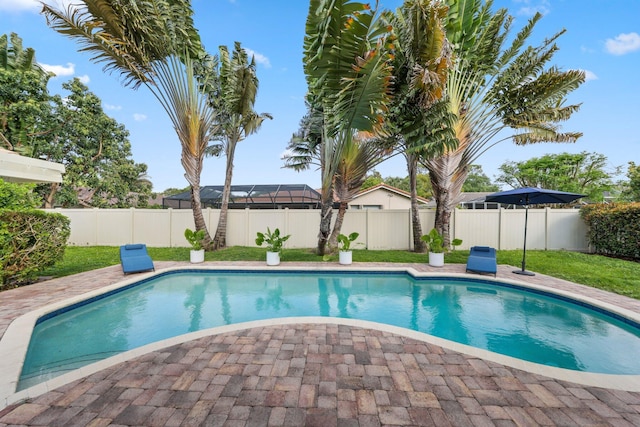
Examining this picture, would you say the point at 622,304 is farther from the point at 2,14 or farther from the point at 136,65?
the point at 2,14

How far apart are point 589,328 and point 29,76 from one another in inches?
930

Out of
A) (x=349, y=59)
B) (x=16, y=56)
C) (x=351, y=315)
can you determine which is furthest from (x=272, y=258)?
(x=16, y=56)

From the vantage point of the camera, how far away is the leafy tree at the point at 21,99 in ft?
44.1

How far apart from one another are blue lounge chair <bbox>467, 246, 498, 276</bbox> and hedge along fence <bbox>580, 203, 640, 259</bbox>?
593cm

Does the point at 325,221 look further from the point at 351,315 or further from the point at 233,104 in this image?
the point at 233,104

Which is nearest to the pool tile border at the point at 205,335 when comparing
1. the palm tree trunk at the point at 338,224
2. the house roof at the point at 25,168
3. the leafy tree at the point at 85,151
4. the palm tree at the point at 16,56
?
the house roof at the point at 25,168

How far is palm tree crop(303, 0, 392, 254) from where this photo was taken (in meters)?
5.59

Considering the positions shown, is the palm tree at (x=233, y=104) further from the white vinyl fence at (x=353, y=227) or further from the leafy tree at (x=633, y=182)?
the leafy tree at (x=633, y=182)

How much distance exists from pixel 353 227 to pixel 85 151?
1618 cm

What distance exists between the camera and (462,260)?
9.78m

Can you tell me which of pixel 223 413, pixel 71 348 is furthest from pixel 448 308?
pixel 71 348

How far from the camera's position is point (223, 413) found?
229 centimetres

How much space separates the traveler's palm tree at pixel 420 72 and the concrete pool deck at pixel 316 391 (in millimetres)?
6508

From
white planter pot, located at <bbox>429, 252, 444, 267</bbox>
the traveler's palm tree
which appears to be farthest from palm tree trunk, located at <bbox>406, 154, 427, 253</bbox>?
white planter pot, located at <bbox>429, 252, 444, 267</bbox>
